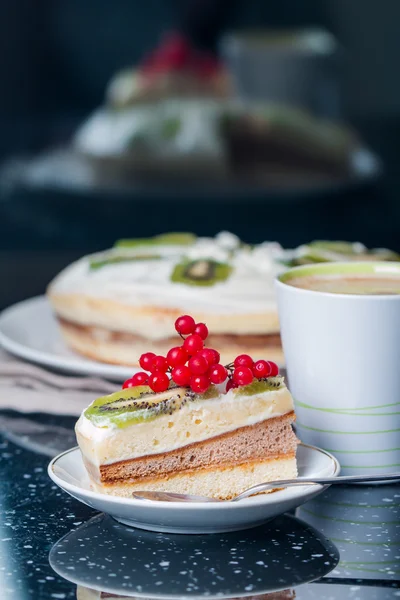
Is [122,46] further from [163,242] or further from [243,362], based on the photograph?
[243,362]

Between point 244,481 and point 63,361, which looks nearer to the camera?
point 244,481

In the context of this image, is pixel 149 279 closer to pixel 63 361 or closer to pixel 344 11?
pixel 63 361

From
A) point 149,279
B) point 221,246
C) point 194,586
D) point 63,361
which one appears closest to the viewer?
point 194,586

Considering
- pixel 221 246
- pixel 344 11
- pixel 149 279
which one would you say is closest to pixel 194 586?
pixel 149 279

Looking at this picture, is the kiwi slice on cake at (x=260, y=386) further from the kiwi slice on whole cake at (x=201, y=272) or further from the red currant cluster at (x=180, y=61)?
the red currant cluster at (x=180, y=61)

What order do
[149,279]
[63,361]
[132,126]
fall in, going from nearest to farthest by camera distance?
[63,361], [149,279], [132,126]

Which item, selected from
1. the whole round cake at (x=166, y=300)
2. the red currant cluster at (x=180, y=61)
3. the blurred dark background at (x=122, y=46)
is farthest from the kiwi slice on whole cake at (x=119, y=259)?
the red currant cluster at (x=180, y=61)

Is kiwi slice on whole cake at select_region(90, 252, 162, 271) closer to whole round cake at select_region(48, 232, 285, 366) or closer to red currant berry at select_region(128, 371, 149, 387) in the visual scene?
whole round cake at select_region(48, 232, 285, 366)

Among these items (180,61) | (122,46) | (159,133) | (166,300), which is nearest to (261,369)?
(166,300)
